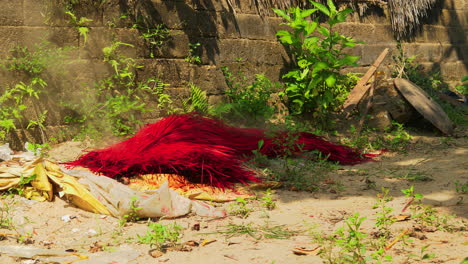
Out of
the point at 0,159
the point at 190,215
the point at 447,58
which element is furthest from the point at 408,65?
the point at 0,159

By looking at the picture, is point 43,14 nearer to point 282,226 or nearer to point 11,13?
point 11,13

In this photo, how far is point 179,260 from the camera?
283 centimetres

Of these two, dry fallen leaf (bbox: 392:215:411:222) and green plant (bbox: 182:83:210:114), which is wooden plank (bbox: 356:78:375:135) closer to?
green plant (bbox: 182:83:210:114)

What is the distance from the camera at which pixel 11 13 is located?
4.70 meters

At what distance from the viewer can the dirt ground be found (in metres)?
2.81

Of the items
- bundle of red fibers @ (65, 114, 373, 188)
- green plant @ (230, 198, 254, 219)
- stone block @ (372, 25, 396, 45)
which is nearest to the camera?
green plant @ (230, 198, 254, 219)

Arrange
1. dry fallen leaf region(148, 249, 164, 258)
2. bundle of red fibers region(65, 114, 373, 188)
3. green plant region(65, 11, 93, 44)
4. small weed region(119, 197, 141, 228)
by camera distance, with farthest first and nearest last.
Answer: green plant region(65, 11, 93, 44)
bundle of red fibers region(65, 114, 373, 188)
small weed region(119, 197, 141, 228)
dry fallen leaf region(148, 249, 164, 258)

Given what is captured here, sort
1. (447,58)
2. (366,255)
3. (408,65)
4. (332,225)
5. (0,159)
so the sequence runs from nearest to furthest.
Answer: (366,255) → (332,225) → (0,159) → (408,65) → (447,58)

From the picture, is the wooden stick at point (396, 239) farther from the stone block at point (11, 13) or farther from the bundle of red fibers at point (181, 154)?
the stone block at point (11, 13)

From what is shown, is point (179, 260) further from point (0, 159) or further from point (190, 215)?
point (0, 159)

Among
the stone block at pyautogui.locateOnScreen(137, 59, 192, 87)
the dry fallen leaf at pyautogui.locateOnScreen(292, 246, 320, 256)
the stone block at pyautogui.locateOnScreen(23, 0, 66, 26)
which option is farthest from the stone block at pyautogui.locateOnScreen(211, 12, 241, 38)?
the dry fallen leaf at pyautogui.locateOnScreen(292, 246, 320, 256)

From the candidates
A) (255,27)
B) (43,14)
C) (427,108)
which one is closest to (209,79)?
(255,27)

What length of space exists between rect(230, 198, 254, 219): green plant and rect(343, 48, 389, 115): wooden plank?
313 cm

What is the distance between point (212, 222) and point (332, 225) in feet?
2.61
